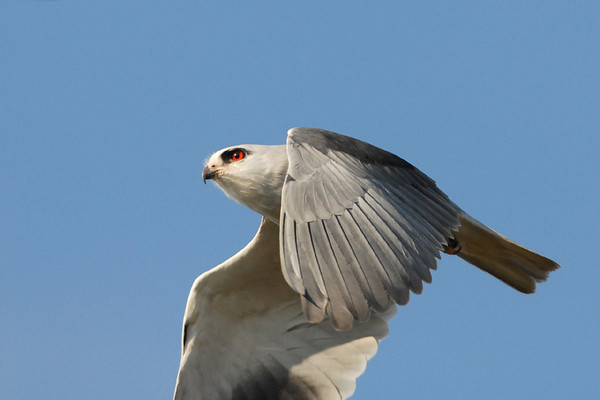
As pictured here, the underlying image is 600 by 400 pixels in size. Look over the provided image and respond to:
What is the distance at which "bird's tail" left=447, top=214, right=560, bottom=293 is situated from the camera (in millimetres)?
7238

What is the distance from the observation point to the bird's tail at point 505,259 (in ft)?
23.7

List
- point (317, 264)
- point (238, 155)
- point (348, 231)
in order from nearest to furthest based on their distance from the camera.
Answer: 1. point (317, 264)
2. point (348, 231)
3. point (238, 155)

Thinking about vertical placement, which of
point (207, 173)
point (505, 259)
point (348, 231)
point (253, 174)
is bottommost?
point (348, 231)

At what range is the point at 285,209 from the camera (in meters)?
5.47

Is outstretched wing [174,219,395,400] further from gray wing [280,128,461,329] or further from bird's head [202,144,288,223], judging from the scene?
gray wing [280,128,461,329]

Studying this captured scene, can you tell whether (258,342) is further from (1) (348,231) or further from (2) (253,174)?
(1) (348,231)

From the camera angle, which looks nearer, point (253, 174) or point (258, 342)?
point (253, 174)

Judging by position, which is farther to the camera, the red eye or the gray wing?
the red eye

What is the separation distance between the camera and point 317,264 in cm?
512

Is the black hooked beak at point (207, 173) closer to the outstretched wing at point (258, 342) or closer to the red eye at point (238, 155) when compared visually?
the red eye at point (238, 155)

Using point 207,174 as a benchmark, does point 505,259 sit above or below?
below

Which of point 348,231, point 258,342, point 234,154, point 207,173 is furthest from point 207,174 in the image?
point 348,231

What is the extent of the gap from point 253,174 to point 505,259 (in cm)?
233

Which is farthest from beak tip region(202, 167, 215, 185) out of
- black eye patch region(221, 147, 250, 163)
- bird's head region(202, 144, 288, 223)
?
black eye patch region(221, 147, 250, 163)
